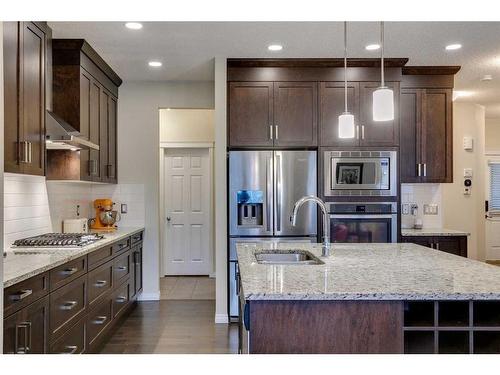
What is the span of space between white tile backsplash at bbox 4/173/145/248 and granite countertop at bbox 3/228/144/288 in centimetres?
36

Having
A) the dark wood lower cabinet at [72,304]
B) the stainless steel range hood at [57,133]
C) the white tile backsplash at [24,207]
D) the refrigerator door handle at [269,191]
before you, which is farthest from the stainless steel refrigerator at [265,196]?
the white tile backsplash at [24,207]

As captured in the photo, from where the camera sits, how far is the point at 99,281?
326 centimetres

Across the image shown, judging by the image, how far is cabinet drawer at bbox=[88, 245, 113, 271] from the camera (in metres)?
3.04

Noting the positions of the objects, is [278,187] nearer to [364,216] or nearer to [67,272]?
[364,216]

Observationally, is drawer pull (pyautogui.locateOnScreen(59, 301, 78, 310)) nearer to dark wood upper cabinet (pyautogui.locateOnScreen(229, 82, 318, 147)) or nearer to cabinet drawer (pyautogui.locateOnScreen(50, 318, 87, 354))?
cabinet drawer (pyautogui.locateOnScreen(50, 318, 87, 354))

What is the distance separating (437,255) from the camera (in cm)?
246

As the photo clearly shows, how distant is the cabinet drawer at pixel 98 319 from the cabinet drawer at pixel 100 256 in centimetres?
33

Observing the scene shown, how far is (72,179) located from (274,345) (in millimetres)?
2673

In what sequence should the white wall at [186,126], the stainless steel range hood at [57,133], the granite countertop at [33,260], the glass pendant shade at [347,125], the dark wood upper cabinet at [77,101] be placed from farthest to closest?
1. the white wall at [186,126]
2. the dark wood upper cabinet at [77,101]
3. the stainless steel range hood at [57,133]
4. the glass pendant shade at [347,125]
5. the granite countertop at [33,260]

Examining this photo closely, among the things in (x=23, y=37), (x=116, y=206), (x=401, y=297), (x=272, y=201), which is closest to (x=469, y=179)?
(x=272, y=201)

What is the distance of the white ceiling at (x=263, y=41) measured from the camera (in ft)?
10.6

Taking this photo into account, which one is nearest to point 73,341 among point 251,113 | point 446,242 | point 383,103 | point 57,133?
point 57,133

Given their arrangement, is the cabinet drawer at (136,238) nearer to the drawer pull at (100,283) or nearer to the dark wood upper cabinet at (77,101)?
the dark wood upper cabinet at (77,101)

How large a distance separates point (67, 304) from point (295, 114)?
269cm
